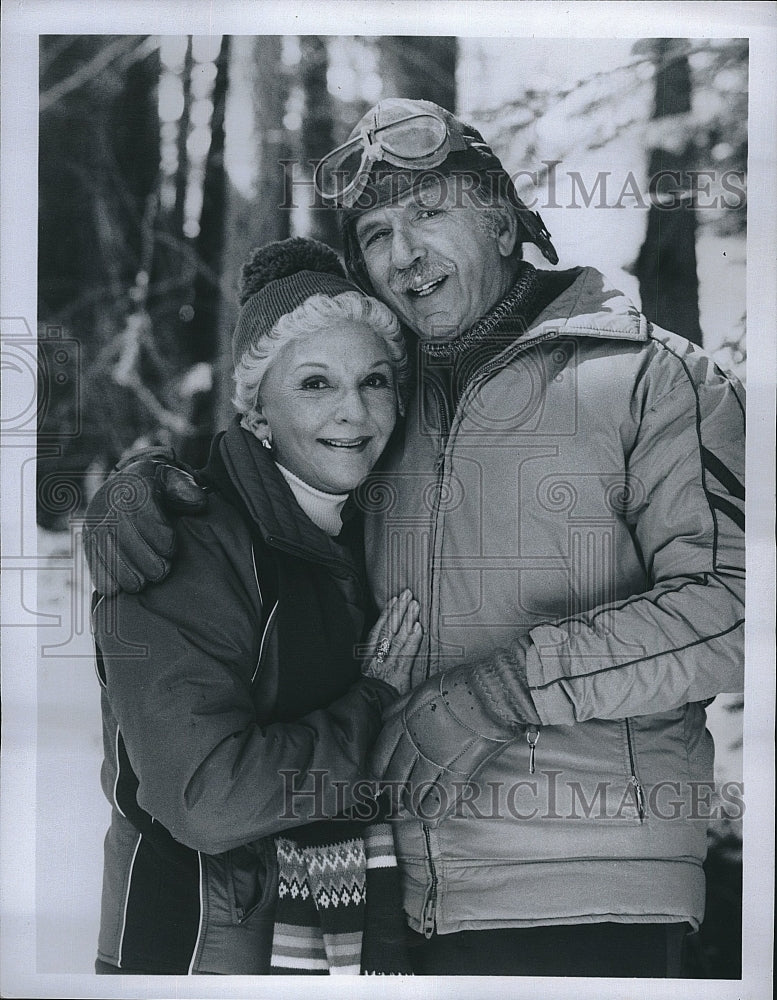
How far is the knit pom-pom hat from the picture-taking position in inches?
81.2

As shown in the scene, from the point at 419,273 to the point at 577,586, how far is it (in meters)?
0.73

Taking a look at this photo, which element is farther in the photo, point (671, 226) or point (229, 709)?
point (671, 226)

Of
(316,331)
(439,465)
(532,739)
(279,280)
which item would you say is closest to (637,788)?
(532,739)

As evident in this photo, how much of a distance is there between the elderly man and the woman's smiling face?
0.21 feet

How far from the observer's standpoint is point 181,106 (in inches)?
83.1

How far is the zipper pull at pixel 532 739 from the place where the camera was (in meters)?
2.04

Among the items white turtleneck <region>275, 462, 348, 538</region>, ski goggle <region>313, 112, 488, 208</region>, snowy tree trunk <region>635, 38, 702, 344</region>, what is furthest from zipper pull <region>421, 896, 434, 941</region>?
ski goggle <region>313, 112, 488, 208</region>

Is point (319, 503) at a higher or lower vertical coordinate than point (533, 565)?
higher

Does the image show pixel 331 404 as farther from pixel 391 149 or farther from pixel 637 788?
pixel 637 788

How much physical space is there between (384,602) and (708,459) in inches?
28.9

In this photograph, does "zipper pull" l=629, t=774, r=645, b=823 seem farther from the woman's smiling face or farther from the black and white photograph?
the woman's smiling face

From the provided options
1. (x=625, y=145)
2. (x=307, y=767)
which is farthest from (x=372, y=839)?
(x=625, y=145)

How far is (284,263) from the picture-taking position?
207 cm

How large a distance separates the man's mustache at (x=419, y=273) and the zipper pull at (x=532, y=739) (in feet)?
3.10
